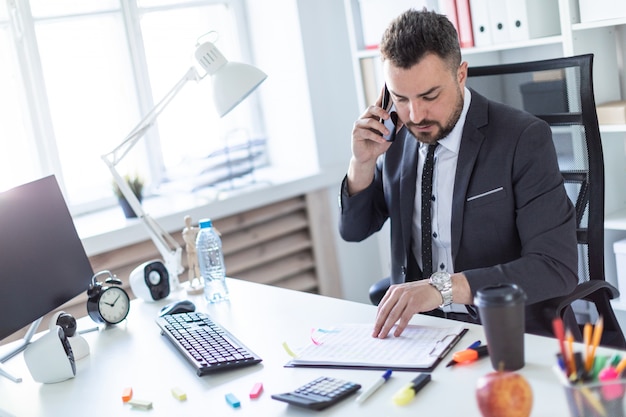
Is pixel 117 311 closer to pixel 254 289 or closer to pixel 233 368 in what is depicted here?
pixel 254 289

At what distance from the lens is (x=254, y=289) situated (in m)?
2.21

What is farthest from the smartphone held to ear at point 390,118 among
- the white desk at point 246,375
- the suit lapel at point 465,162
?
the white desk at point 246,375

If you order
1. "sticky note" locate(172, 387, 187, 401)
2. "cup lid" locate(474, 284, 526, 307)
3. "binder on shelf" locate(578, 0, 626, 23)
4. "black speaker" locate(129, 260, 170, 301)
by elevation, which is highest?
"binder on shelf" locate(578, 0, 626, 23)

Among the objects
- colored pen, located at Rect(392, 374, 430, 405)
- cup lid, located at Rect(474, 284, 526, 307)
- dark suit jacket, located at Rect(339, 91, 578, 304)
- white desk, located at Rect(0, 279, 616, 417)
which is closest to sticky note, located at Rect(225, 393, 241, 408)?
white desk, located at Rect(0, 279, 616, 417)

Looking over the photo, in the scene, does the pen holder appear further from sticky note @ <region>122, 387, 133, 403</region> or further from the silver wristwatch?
sticky note @ <region>122, 387, 133, 403</region>

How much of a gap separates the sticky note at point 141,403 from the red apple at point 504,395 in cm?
67

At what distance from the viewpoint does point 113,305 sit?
6.89ft

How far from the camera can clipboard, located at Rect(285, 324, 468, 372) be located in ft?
4.97

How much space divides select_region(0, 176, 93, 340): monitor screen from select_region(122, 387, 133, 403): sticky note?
0.38m

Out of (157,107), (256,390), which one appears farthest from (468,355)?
(157,107)

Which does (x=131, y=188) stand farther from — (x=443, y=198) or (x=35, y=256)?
(x=443, y=198)

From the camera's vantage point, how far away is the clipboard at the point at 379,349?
152cm

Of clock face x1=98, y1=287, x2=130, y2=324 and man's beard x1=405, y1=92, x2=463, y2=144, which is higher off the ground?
man's beard x1=405, y1=92, x2=463, y2=144

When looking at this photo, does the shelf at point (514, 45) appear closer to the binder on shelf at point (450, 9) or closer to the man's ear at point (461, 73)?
the binder on shelf at point (450, 9)
